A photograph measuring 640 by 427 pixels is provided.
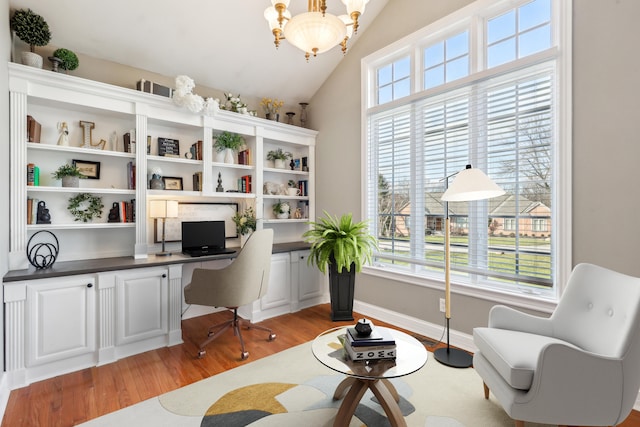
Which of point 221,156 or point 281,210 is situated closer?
point 221,156

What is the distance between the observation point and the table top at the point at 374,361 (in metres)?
1.58

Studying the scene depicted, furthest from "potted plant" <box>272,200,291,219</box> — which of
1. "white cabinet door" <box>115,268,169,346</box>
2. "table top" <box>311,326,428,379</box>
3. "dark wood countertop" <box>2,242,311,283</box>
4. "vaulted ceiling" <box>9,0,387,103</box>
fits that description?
"table top" <box>311,326,428,379</box>

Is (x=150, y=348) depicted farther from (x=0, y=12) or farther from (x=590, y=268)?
(x=590, y=268)

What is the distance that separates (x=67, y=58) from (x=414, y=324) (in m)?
4.03

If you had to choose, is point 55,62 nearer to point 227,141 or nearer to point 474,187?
point 227,141

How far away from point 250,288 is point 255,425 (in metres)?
1.23

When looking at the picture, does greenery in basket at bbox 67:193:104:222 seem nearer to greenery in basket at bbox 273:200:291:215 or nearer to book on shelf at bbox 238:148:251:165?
book on shelf at bbox 238:148:251:165

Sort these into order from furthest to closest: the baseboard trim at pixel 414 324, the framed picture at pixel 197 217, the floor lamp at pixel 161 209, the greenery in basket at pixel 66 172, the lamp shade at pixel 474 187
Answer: the framed picture at pixel 197 217
the floor lamp at pixel 161 209
the baseboard trim at pixel 414 324
the greenery in basket at pixel 66 172
the lamp shade at pixel 474 187

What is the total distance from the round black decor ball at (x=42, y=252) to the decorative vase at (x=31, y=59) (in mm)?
1381

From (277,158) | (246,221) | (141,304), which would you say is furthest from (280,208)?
(141,304)

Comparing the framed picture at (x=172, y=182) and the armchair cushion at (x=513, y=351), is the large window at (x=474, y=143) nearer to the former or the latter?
the armchair cushion at (x=513, y=351)

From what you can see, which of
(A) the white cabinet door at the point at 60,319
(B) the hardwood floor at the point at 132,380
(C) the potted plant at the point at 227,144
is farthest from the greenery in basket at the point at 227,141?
(B) the hardwood floor at the point at 132,380

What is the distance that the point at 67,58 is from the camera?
9.07 feet

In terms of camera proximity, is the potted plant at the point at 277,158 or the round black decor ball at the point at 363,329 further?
the potted plant at the point at 277,158
